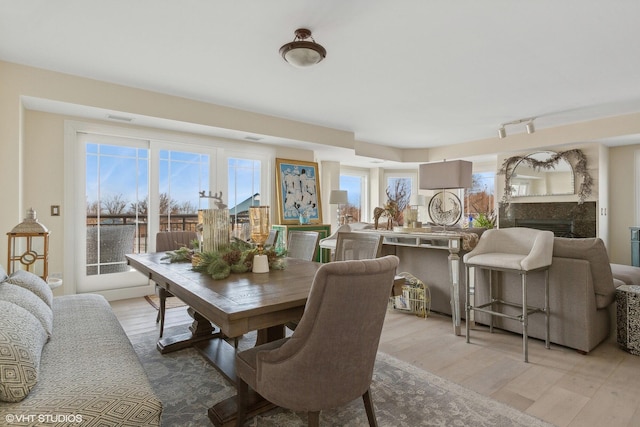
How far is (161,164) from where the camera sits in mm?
4504

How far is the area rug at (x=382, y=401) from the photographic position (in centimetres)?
175

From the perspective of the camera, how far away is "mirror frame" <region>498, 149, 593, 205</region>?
5320 mm

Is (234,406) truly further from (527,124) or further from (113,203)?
(527,124)

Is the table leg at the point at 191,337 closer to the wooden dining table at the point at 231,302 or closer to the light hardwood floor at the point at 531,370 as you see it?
the wooden dining table at the point at 231,302

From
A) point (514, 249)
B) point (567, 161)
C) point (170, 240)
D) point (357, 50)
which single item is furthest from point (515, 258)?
point (567, 161)

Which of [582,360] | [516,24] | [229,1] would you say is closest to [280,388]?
[229,1]

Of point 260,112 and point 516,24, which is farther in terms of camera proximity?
point 260,112

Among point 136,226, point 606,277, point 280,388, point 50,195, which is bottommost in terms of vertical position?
point 280,388

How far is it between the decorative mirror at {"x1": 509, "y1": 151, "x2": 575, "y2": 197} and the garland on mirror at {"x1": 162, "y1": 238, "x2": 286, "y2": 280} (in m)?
5.44

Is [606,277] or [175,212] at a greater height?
[175,212]

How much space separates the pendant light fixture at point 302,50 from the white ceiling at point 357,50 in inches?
3.5

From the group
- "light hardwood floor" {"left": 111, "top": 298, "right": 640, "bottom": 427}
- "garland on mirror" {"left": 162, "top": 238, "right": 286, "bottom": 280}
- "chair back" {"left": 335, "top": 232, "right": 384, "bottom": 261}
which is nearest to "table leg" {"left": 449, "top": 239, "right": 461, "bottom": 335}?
"light hardwood floor" {"left": 111, "top": 298, "right": 640, "bottom": 427}

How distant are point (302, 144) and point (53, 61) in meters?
3.20

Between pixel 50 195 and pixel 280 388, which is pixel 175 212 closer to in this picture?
pixel 50 195
